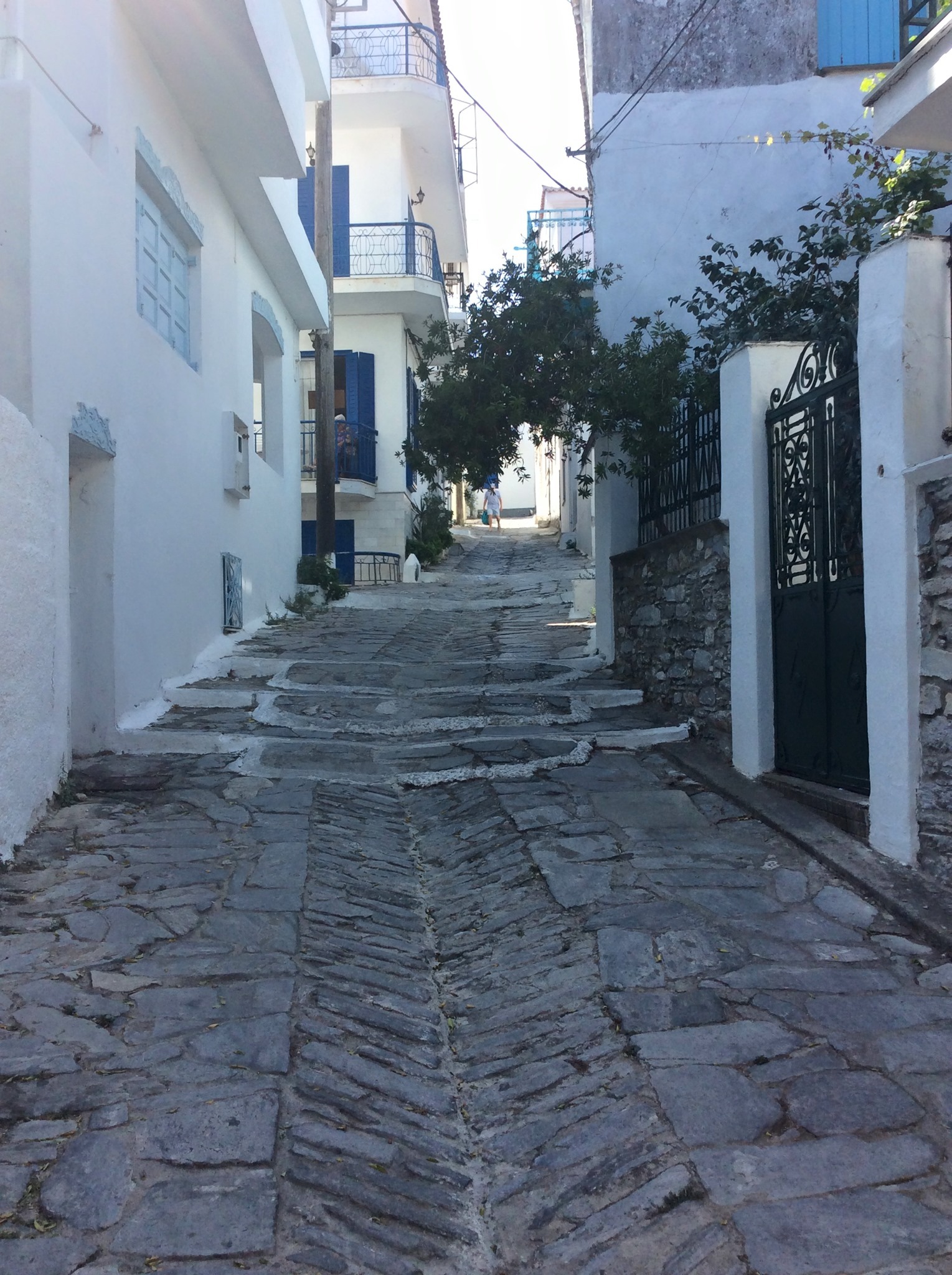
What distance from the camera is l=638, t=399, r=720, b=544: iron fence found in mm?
7309

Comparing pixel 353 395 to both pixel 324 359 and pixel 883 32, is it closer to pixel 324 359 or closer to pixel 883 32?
pixel 324 359

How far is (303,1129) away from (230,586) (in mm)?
7679

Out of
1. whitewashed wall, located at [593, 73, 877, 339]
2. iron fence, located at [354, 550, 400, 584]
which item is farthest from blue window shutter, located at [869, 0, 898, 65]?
iron fence, located at [354, 550, 400, 584]

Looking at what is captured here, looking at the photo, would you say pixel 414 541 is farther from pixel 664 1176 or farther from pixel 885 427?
pixel 664 1176

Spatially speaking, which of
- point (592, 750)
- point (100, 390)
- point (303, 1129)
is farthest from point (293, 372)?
point (303, 1129)

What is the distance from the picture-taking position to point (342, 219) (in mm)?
18562

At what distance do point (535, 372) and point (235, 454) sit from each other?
293 cm

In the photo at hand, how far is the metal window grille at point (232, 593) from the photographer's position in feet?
32.6

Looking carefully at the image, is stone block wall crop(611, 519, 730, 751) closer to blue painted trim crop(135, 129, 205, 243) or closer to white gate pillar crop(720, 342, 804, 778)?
white gate pillar crop(720, 342, 804, 778)

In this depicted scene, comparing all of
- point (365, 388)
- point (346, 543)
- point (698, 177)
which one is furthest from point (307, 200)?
point (698, 177)

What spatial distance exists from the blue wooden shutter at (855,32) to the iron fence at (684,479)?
3.58m

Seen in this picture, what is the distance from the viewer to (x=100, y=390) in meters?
6.44

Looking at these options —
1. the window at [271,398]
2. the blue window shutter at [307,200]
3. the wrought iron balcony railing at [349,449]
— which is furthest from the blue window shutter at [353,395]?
the window at [271,398]

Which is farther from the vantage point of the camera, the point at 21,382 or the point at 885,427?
the point at 21,382
